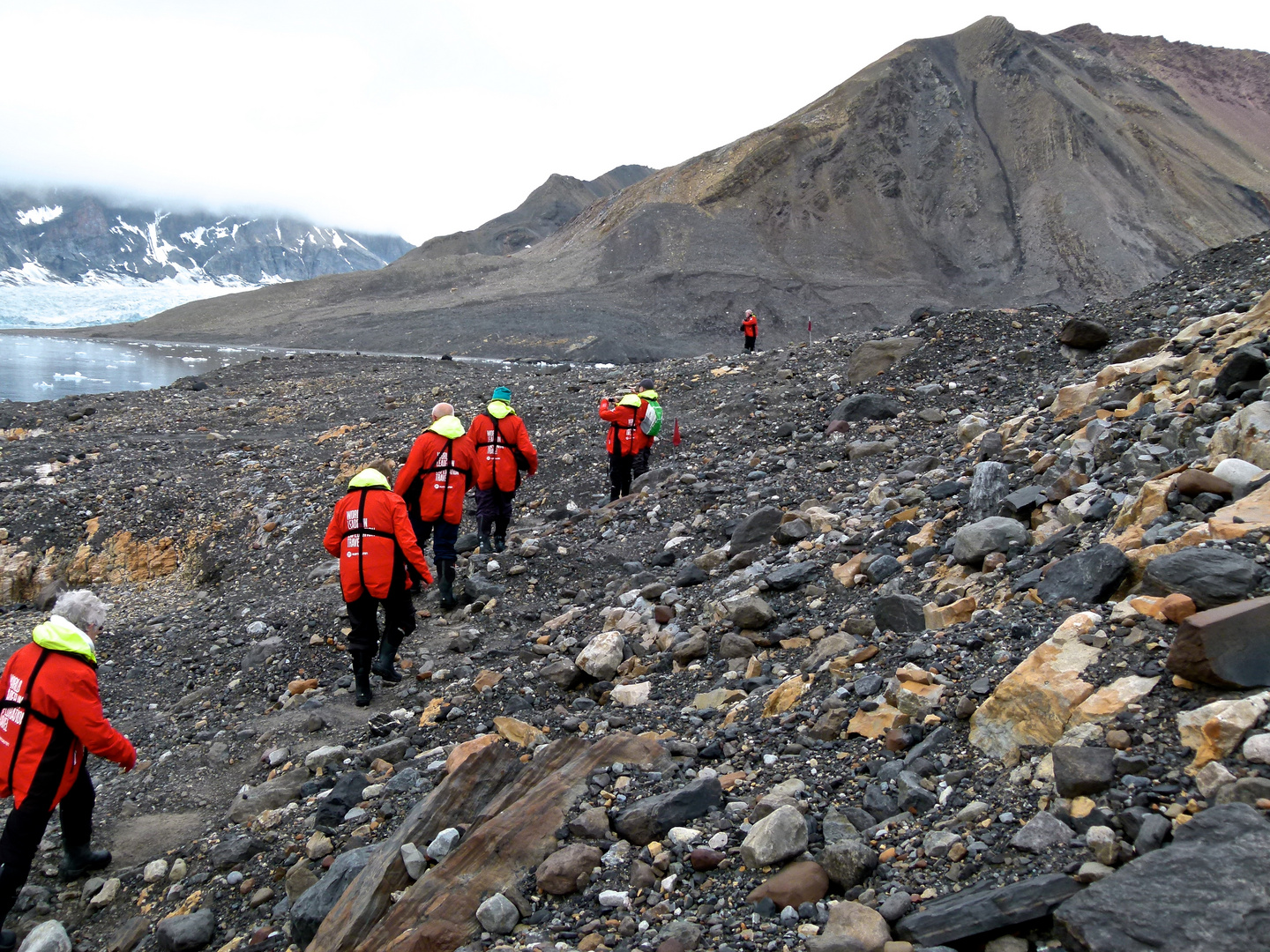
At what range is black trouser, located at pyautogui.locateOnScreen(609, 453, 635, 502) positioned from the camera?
9.21 meters

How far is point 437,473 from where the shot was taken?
7.03 meters

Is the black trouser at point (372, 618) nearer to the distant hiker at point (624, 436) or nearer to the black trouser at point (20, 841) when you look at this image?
the black trouser at point (20, 841)

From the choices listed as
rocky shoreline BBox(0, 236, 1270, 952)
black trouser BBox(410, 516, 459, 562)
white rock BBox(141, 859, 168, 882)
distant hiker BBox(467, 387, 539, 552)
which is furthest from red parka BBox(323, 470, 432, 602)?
distant hiker BBox(467, 387, 539, 552)

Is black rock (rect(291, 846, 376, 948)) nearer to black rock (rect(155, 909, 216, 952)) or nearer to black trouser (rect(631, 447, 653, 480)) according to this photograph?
black rock (rect(155, 909, 216, 952))

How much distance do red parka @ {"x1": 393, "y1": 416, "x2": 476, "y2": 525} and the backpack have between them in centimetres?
265

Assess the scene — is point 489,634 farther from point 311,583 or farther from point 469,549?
point 311,583

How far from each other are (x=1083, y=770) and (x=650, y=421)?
6.98 metres

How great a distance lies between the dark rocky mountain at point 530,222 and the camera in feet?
319

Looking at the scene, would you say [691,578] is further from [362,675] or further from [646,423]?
[646,423]

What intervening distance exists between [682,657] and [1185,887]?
3.32 meters

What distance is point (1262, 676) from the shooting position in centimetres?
254

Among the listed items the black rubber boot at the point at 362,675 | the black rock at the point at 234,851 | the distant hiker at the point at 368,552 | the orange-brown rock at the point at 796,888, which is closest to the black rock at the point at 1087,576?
the orange-brown rock at the point at 796,888

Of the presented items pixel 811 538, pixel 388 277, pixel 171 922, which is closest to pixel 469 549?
pixel 811 538

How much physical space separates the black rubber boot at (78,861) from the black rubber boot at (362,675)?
1681 mm
